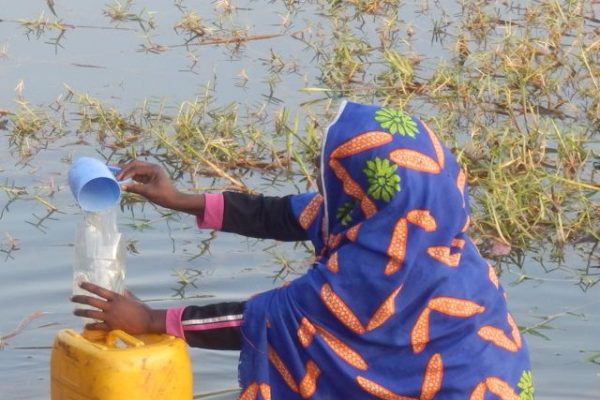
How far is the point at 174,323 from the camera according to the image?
9.34ft

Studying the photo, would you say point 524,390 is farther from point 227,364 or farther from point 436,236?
point 227,364

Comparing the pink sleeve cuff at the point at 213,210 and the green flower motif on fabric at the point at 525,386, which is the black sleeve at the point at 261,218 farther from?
the green flower motif on fabric at the point at 525,386

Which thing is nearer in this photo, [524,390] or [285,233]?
[524,390]

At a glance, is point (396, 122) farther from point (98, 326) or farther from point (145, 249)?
point (145, 249)

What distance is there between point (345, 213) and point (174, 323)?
0.43 metres

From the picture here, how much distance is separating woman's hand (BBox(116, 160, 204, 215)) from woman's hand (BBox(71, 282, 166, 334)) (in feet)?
1.14

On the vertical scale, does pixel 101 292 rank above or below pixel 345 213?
below

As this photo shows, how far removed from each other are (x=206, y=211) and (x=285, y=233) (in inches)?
7.6

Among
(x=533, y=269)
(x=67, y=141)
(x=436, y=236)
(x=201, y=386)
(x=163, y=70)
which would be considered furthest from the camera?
(x=163, y=70)

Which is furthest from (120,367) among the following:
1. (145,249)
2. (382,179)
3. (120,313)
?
(145,249)

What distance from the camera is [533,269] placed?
4.45 meters

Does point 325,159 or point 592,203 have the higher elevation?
point 325,159

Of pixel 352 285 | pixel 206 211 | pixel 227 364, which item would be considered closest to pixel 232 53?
pixel 227 364

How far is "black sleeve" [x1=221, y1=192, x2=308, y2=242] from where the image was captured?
316 centimetres
